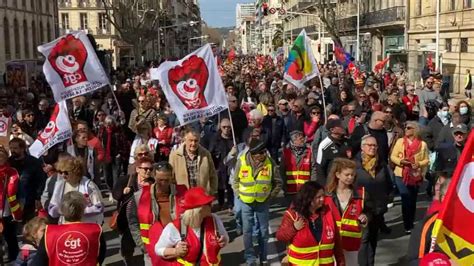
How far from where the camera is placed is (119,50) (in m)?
75.6

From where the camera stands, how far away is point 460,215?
10.7 ft

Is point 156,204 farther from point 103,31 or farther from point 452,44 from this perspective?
point 103,31

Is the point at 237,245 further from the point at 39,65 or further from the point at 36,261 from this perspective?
the point at 39,65

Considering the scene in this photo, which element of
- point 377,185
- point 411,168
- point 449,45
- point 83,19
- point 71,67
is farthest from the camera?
point 83,19

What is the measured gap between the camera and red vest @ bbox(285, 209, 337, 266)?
481cm

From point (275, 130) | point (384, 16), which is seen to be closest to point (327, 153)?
point (275, 130)

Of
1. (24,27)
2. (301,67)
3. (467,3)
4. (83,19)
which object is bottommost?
(301,67)

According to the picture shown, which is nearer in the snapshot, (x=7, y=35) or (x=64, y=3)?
(x=7, y=35)

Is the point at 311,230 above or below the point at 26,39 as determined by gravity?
below

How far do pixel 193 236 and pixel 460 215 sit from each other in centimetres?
195

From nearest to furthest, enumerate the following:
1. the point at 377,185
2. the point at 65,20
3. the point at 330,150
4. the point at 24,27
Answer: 1. the point at 377,185
2. the point at 330,150
3. the point at 24,27
4. the point at 65,20

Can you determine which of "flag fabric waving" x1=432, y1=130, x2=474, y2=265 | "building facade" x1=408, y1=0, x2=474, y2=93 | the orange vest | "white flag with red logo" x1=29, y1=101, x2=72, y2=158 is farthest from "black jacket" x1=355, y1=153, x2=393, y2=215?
"building facade" x1=408, y1=0, x2=474, y2=93

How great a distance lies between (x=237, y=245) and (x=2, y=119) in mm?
4546

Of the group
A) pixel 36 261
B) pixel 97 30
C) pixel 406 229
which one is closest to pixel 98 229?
pixel 36 261
